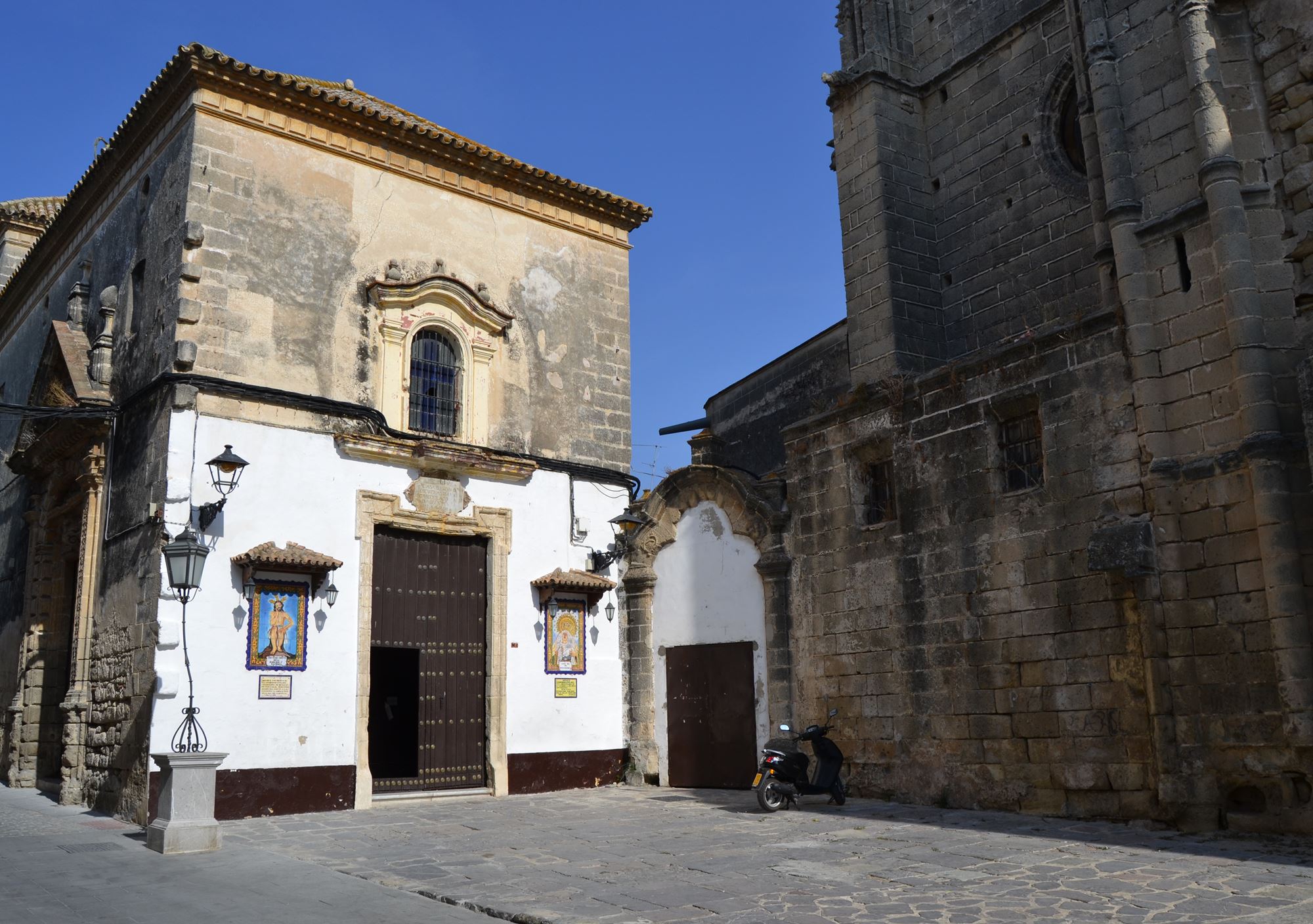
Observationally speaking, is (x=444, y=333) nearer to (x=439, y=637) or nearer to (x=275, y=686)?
(x=439, y=637)

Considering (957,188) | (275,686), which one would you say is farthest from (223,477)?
(957,188)

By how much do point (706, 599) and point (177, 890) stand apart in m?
7.79

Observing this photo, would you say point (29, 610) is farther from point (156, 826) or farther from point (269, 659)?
point (156, 826)

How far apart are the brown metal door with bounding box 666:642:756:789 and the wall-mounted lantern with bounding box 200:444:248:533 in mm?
5907

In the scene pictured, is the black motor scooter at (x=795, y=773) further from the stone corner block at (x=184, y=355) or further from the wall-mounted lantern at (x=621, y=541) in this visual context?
the stone corner block at (x=184, y=355)

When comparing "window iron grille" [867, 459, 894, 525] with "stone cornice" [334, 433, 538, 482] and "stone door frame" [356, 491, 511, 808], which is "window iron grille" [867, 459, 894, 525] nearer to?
"stone cornice" [334, 433, 538, 482]

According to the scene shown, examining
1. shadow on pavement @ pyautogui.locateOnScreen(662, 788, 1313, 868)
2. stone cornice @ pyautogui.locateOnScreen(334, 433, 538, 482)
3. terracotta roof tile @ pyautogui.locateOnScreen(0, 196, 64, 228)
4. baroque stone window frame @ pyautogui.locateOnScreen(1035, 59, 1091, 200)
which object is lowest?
shadow on pavement @ pyautogui.locateOnScreen(662, 788, 1313, 868)

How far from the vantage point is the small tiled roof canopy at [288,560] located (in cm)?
1131

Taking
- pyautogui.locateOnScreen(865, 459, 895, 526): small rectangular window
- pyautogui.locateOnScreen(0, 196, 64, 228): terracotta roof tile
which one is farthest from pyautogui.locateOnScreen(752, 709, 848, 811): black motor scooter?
pyautogui.locateOnScreen(0, 196, 64, 228): terracotta roof tile

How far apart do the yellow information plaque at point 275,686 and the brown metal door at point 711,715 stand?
4.87m

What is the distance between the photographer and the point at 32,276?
58.4ft

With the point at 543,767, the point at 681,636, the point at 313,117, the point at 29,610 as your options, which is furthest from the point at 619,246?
the point at 29,610

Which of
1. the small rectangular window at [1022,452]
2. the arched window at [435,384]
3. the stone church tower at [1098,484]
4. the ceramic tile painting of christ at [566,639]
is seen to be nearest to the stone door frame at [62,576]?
the arched window at [435,384]

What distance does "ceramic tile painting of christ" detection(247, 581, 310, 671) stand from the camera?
1137 cm
